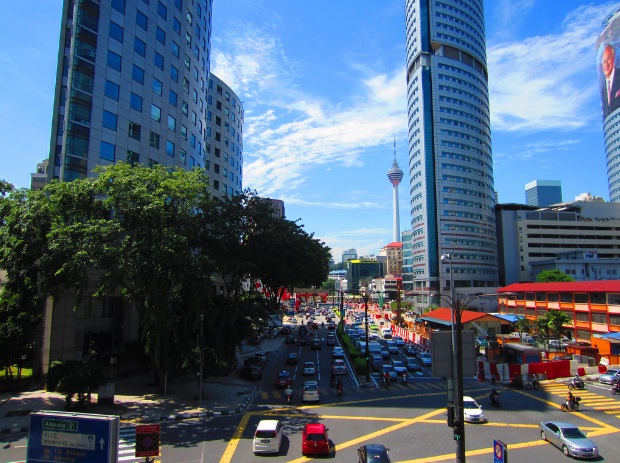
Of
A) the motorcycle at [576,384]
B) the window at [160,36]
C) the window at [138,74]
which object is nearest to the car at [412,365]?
the motorcycle at [576,384]

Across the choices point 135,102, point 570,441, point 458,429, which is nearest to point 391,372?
point 570,441

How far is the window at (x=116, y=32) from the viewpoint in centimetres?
4228

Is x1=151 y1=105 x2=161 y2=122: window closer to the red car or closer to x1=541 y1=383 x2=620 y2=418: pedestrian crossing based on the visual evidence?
the red car

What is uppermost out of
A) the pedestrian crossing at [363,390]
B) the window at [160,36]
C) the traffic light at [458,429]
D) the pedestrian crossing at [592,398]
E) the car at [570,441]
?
the window at [160,36]

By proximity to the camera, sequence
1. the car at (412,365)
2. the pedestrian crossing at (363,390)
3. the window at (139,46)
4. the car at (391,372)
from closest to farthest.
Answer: the pedestrian crossing at (363,390)
the car at (391,372)
the car at (412,365)
the window at (139,46)

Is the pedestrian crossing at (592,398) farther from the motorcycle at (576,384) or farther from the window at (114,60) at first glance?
the window at (114,60)

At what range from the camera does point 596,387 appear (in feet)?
116

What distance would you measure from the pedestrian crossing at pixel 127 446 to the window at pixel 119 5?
39.2m

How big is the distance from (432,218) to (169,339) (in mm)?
103147

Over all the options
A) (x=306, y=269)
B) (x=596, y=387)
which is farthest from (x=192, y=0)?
(x=596, y=387)

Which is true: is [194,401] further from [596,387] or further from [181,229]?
[596,387]

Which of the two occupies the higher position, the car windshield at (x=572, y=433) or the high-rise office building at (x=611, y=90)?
the high-rise office building at (x=611, y=90)

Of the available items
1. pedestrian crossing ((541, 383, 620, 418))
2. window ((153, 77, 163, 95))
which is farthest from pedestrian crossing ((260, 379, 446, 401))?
window ((153, 77, 163, 95))

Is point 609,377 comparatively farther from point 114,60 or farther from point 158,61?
point 114,60
